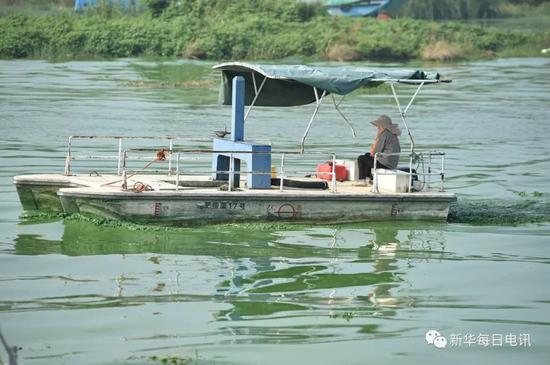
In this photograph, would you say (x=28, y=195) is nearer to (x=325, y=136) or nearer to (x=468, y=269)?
(x=468, y=269)

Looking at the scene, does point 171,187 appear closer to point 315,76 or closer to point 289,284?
point 315,76

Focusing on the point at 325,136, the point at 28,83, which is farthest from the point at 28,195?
the point at 28,83

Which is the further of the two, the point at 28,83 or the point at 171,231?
the point at 28,83

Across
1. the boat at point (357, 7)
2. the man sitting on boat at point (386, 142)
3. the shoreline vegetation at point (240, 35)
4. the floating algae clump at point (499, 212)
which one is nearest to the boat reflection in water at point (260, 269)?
the man sitting on boat at point (386, 142)

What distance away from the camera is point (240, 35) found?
2392 inches

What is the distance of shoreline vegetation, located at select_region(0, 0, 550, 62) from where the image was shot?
58.3 meters

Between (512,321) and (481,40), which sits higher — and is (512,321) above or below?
below

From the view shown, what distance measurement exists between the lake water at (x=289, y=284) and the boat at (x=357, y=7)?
50593 mm

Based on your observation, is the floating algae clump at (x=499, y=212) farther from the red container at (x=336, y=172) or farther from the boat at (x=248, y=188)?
the red container at (x=336, y=172)

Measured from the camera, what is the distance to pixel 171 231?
17.9m

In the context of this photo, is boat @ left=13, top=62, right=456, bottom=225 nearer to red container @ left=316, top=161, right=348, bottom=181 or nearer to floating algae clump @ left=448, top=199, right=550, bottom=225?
red container @ left=316, top=161, right=348, bottom=181


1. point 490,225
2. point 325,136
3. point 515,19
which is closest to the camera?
point 490,225

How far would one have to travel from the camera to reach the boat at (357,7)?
78062 millimetres

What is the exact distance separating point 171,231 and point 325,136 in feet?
44.5
